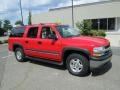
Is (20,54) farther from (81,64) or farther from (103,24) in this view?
(103,24)

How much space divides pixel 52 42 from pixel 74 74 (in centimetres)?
150

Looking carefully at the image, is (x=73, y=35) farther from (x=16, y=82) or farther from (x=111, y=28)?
(x=111, y=28)

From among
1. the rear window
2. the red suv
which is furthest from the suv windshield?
the rear window

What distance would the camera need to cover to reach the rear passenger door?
8.01 m

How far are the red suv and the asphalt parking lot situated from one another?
41cm

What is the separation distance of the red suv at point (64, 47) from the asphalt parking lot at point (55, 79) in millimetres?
406

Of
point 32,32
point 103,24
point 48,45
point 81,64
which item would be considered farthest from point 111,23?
point 81,64

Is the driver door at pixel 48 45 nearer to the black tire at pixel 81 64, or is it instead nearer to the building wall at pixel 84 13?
the black tire at pixel 81 64

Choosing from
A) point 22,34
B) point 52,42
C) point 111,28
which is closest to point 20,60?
point 22,34

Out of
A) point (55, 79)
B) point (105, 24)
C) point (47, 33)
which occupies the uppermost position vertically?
point (105, 24)

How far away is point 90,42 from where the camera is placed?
20.4 feet

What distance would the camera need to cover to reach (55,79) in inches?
252

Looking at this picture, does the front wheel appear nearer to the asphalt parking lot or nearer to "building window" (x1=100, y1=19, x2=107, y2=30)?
the asphalt parking lot

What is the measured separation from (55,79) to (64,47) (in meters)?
1.21
